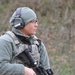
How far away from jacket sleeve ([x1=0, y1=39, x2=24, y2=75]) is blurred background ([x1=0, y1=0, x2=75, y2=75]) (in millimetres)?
3660

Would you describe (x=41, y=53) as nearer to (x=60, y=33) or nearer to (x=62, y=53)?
(x=62, y=53)

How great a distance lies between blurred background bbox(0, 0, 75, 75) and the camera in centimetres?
812

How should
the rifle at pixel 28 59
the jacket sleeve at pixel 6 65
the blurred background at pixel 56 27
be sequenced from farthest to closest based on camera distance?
the blurred background at pixel 56 27 < the rifle at pixel 28 59 < the jacket sleeve at pixel 6 65

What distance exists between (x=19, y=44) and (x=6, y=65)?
29 cm

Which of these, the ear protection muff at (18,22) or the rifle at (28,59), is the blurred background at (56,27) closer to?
the rifle at (28,59)

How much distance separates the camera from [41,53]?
4395mm

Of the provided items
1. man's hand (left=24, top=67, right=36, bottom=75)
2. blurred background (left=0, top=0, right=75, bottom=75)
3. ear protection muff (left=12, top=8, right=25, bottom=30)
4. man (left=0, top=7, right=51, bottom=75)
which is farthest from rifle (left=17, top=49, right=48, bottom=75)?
blurred background (left=0, top=0, right=75, bottom=75)

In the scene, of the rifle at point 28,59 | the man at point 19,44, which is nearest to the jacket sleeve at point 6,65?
the man at point 19,44

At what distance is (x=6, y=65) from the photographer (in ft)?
12.9

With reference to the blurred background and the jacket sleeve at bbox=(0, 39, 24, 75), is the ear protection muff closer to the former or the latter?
the jacket sleeve at bbox=(0, 39, 24, 75)

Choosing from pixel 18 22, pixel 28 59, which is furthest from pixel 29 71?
pixel 18 22

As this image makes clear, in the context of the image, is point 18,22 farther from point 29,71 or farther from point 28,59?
point 29,71

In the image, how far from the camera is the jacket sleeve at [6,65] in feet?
12.9

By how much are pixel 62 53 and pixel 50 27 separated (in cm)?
119
